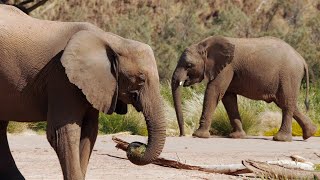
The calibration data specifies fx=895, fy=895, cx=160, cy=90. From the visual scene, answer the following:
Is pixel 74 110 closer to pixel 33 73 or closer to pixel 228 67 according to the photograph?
pixel 33 73

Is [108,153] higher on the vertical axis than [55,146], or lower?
lower

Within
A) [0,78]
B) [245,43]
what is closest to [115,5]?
[245,43]

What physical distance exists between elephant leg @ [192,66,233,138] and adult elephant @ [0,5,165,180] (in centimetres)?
992

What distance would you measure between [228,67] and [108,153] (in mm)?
5633

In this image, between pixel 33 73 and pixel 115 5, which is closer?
pixel 33 73

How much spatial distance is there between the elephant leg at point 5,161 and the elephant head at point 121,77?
1525mm

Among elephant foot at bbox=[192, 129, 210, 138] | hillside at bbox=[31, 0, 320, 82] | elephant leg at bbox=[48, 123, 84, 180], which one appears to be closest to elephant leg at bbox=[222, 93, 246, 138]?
elephant foot at bbox=[192, 129, 210, 138]

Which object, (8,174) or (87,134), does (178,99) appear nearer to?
(8,174)

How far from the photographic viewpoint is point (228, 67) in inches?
744

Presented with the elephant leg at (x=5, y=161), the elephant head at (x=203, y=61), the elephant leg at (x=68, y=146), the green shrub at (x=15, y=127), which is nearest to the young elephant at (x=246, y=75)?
the elephant head at (x=203, y=61)

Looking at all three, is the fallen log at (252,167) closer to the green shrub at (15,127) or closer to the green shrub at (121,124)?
the green shrub at (15,127)

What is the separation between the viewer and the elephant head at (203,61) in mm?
18859

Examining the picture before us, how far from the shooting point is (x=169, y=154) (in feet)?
46.9

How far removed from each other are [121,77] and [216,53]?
433 inches
